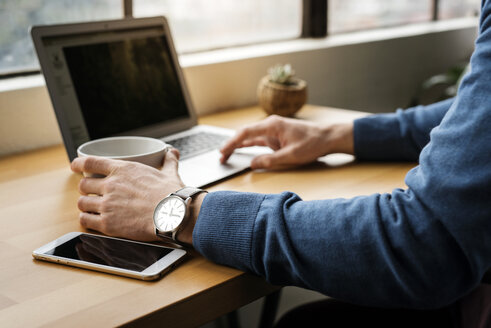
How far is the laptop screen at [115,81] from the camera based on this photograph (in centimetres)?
98

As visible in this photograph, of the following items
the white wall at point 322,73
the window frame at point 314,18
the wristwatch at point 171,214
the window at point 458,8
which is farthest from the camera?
the window at point 458,8

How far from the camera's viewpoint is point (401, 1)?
244 cm

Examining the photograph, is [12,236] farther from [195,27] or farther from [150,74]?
[195,27]

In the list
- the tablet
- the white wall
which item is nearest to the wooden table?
the tablet

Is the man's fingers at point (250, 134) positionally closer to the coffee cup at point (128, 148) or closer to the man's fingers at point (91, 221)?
the coffee cup at point (128, 148)

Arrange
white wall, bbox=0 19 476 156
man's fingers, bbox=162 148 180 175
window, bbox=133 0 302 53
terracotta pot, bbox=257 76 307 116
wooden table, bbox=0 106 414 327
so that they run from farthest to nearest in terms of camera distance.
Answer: window, bbox=133 0 302 53 < terracotta pot, bbox=257 76 307 116 < white wall, bbox=0 19 476 156 < man's fingers, bbox=162 148 180 175 < wooden table, bbox=0 106 414 327

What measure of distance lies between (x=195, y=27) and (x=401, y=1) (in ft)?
4.11

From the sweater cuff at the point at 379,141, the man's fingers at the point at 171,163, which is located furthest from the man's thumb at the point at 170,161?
the sweater cuff at the point at 379,141

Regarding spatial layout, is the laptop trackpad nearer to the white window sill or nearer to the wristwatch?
the wristwatch

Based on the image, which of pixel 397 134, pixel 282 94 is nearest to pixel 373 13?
pixel 282 94

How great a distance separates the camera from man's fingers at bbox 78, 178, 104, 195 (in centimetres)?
72

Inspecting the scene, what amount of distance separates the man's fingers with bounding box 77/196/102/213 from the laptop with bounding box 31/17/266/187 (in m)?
0.19

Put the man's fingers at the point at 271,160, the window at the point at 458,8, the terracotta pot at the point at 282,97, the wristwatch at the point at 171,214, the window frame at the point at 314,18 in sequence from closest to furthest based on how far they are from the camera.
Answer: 1. the wristwatch at the point at 171,214
2. the man's fingers at the point at 271,160
3. the terracotta pot at the point at 282,97
4. the window frame at the point at 314,18
5. the window at the point at 458,8

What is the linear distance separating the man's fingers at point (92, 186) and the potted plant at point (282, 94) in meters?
0.70
